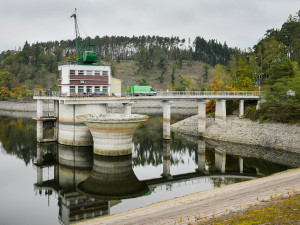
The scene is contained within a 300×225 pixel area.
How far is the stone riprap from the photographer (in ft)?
117

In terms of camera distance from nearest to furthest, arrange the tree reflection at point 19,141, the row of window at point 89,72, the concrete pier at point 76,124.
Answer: the tree reflection at point 19,141, the concrete pier at point 76,124, the row of window at point 89,72

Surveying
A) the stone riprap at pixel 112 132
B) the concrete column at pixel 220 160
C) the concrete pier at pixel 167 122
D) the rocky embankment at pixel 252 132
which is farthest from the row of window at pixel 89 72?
the concrete column at pixel 220 160

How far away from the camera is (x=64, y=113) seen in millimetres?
44438

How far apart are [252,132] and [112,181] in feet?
98.4

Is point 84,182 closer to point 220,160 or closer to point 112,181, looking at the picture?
point 112,181

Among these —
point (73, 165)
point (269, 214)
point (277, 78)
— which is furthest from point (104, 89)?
point (269, 214)

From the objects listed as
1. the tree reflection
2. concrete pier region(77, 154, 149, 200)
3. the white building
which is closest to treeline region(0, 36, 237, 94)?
the tree reflection

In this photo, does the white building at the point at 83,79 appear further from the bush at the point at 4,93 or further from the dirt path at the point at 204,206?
the bush at the point at 4,93

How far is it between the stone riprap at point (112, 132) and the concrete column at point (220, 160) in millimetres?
11656

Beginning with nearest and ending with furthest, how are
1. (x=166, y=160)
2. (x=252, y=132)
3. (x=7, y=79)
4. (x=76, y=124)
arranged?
(x=166, y=160) → (x=76, y=124) → (x=252, y=132) → (x=7, y=79)

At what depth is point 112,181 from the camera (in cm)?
2977

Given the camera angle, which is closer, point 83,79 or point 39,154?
point 39,154

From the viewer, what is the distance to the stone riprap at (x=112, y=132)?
35.6m

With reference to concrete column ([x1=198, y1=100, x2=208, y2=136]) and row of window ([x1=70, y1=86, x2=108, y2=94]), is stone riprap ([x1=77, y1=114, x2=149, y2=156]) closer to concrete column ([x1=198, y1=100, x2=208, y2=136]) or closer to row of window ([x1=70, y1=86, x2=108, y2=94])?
row of window ([x1=70, y1=86, x2=108, y2=94])
